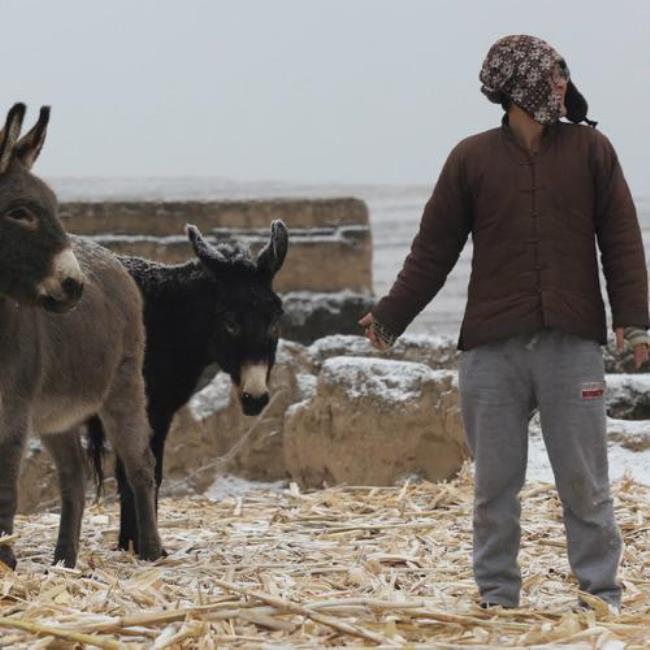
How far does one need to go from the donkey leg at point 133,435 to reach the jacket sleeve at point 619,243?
3.13 m

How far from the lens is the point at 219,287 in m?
8.95

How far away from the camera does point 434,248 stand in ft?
20.9

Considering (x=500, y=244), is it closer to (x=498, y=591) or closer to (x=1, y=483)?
(x=498, y=591)

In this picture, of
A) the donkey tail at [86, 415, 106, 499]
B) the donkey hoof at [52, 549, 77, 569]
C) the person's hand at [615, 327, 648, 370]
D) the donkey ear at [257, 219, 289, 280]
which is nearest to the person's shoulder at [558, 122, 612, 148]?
the person's hand at [615, 327, 648, 370]

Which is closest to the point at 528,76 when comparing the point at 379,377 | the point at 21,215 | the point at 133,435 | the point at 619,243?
the point at 619,243

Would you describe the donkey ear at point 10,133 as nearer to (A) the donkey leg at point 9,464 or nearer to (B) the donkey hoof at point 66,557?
(A) the donkey leg at point 9,464

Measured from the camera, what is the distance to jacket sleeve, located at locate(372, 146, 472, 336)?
Answer: 6312 mm

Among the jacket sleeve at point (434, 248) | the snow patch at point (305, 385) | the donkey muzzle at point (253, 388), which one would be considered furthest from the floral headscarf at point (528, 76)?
the snow patch at point (305, 385)

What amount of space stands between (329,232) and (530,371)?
16.4 metres

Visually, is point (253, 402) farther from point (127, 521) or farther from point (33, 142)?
point (33, 142)

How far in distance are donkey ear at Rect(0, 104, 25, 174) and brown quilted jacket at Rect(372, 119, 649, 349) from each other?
1.90 m

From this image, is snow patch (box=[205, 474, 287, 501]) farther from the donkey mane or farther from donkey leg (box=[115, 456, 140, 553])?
donkey leg (box=[115, 456, 140, 553])

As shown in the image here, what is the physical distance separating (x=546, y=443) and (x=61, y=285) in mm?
2220

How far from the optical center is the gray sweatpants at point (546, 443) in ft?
20.1
